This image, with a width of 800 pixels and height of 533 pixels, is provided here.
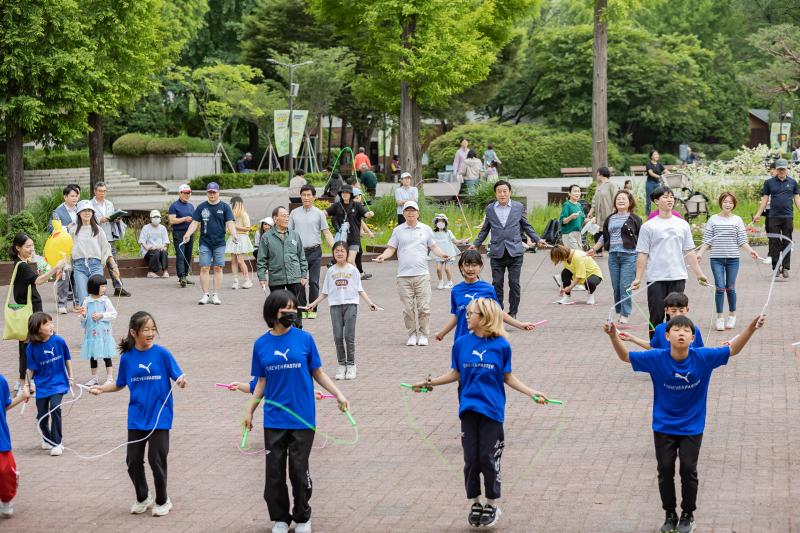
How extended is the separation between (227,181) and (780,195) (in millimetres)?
29392

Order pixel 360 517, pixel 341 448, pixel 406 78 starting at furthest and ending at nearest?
pixel 406 78 → pixel 341 448 → pixel 360 517

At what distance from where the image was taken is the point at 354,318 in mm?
11797

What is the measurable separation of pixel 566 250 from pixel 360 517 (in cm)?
839

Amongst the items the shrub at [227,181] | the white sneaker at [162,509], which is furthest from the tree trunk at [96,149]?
the white sneaker at [162,509]

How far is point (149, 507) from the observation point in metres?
7.38

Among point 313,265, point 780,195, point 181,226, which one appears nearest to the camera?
point 313,265

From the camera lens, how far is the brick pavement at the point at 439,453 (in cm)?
715

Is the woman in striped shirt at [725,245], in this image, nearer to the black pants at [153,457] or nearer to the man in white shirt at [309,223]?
the man in white shirt at [309,223]

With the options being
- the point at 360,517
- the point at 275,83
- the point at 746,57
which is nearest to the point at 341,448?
the point at 360,517

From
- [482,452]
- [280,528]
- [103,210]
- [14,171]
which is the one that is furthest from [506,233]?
[14,171]

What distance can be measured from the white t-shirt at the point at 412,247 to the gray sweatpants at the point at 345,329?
5.25ft

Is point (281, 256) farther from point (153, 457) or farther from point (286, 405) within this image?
point (286, 405)

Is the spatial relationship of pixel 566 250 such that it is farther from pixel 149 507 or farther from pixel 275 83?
pixel 275 83

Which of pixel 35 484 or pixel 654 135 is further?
pixel 654 135
